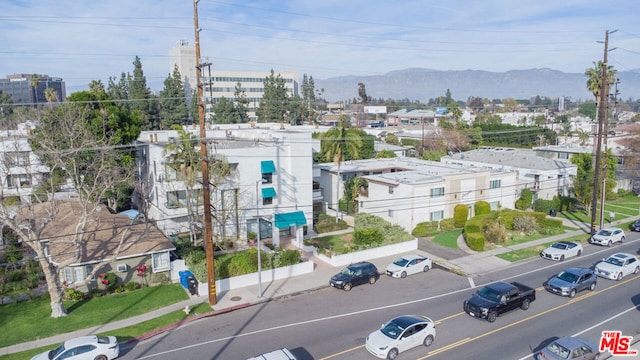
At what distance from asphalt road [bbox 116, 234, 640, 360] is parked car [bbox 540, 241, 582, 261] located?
14.7 ft

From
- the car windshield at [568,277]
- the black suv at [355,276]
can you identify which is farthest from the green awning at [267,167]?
the car windshield at [568,277]

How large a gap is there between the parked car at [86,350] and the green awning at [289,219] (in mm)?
18146

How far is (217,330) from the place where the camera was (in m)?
24.5

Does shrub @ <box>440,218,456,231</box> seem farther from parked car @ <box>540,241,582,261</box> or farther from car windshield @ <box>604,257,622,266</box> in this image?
car windshield @ <box>604,257,622,266</box>

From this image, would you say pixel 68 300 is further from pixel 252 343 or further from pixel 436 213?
pixel 436 213

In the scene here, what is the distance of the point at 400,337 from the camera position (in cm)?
2119

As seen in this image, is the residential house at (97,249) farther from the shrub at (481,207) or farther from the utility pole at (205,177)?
the shrub at (481,207)

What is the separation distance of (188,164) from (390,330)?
2341 cm

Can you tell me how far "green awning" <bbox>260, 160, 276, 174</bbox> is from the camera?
131ft

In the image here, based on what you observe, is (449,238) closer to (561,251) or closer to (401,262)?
(561,251)

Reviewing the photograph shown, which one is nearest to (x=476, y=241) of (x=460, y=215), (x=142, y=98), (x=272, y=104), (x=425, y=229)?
(x=425, y=229)

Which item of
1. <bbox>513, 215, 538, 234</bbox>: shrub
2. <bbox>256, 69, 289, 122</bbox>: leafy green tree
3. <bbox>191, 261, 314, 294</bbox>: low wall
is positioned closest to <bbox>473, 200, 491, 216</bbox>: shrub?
<bbox>513, 215, 538, 234</bbox>: shrub

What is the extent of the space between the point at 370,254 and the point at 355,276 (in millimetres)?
6309

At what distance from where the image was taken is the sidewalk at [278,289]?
24.1 metres
